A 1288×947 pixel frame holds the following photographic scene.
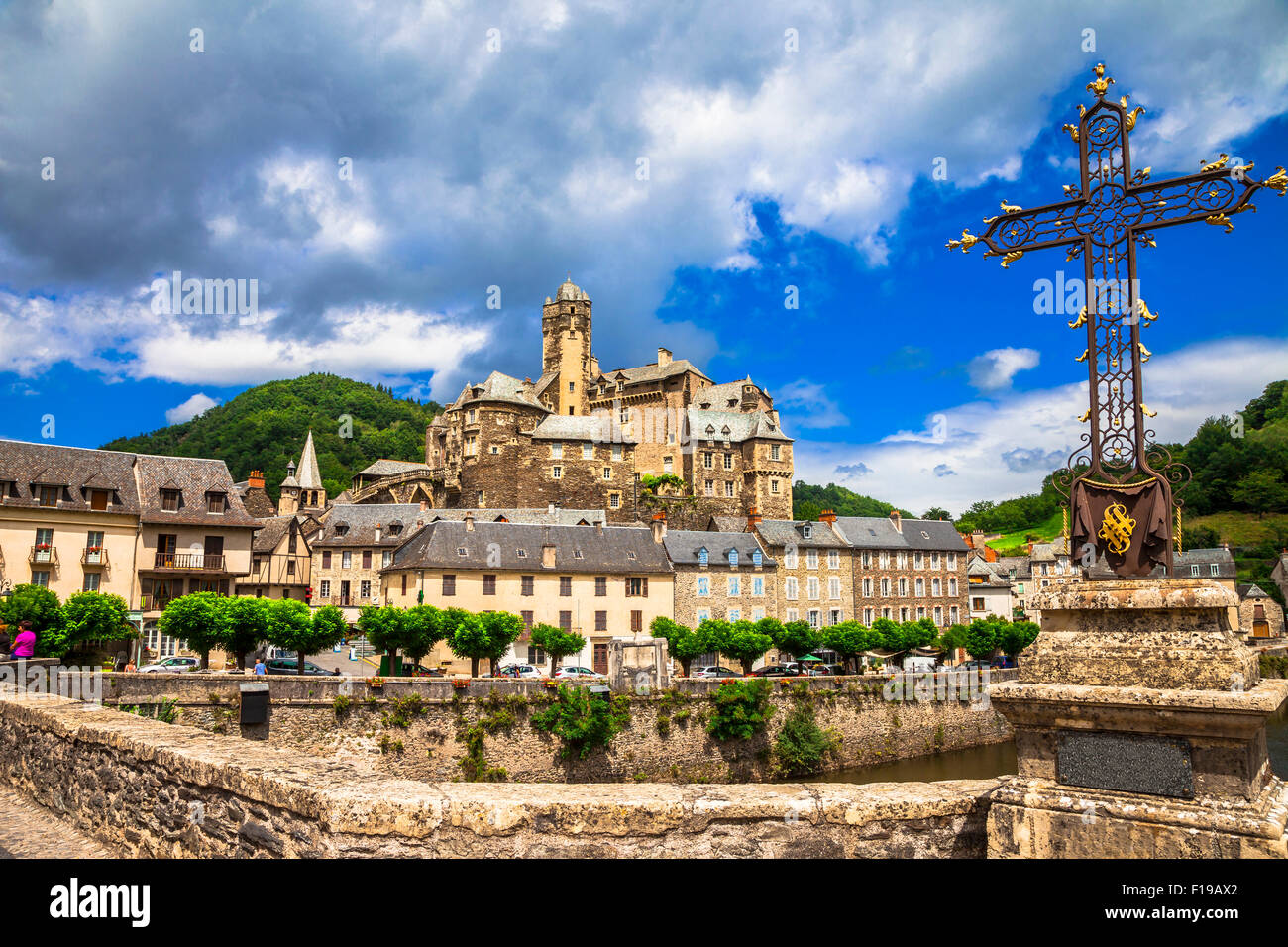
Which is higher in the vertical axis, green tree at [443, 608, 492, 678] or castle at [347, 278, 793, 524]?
castle at [347, 278, 793, 524]

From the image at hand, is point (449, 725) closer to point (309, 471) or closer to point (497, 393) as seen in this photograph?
point (497, 393)

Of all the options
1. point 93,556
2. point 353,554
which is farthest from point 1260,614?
point 93,556

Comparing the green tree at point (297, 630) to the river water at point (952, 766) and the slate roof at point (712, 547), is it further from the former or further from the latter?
the river water at point (952, 766)

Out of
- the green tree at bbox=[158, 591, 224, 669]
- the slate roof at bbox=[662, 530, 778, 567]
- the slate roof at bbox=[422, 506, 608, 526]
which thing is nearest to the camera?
the green tree at bbox=[158, 591, 224, 669]

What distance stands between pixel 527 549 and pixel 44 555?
76.4 ft

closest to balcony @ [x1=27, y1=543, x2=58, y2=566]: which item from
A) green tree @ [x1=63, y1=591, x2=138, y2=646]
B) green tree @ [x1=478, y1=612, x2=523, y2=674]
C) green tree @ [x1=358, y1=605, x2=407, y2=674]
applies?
green tree @ [x1=63, y1=591, x2=138, y2=646]

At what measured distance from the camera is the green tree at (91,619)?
31.5 metres

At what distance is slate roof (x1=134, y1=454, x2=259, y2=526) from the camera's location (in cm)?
4013

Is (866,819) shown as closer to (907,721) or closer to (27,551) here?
(907,721)

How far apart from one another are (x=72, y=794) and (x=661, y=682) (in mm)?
28207

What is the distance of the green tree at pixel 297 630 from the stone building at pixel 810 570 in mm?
29449

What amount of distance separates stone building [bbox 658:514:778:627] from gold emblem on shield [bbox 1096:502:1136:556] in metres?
46.1

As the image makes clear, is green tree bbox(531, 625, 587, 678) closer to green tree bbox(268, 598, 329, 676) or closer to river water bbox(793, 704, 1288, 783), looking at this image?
green tree bbox(268, 598, 329, 676)
